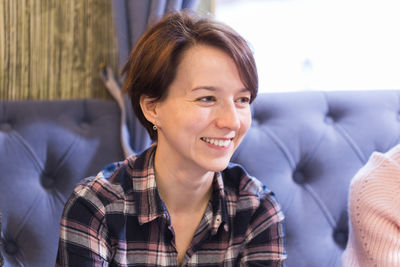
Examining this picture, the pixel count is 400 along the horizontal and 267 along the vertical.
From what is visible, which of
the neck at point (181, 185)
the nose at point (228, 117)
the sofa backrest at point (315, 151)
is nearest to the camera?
the nose at point (228, 117)

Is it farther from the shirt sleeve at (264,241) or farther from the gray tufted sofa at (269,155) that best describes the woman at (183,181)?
the gray tufted sofa at (269,155)

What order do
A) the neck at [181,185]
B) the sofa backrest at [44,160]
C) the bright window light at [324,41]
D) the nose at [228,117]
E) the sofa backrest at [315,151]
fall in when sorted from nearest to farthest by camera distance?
1. the nose at [228,117]
2. the neck at [181,185]
3. the sofa backrest at [44,160]
4. the sofa backrest at [315,151]
5. the bright window light at [324,41]

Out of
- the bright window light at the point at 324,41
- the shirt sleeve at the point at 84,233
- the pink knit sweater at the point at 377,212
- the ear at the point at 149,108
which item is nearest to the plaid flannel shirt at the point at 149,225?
the shirt sleeve at the point at 84,233

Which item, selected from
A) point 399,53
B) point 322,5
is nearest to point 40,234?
point 322,5

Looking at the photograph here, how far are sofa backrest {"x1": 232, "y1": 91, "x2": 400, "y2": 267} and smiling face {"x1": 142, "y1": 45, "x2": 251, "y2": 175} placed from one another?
0.37 meters

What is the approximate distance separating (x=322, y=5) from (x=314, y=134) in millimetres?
588

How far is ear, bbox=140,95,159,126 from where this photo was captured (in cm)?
101

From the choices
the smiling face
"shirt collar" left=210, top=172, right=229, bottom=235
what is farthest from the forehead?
"shirt collar" left=210, top=172, right=229, bottom=235

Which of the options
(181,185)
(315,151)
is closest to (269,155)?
(315,151)

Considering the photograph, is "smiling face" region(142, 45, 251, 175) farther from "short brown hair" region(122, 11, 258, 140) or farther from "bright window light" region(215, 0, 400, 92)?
"bright window light" region(215, 0, 400, 92)

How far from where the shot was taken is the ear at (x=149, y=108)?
39.8 inches

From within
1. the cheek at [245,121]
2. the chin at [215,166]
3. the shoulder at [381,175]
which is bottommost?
the shoulder at [381,175]

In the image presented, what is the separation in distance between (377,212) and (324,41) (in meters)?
0.79

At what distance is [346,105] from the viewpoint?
139 cm
